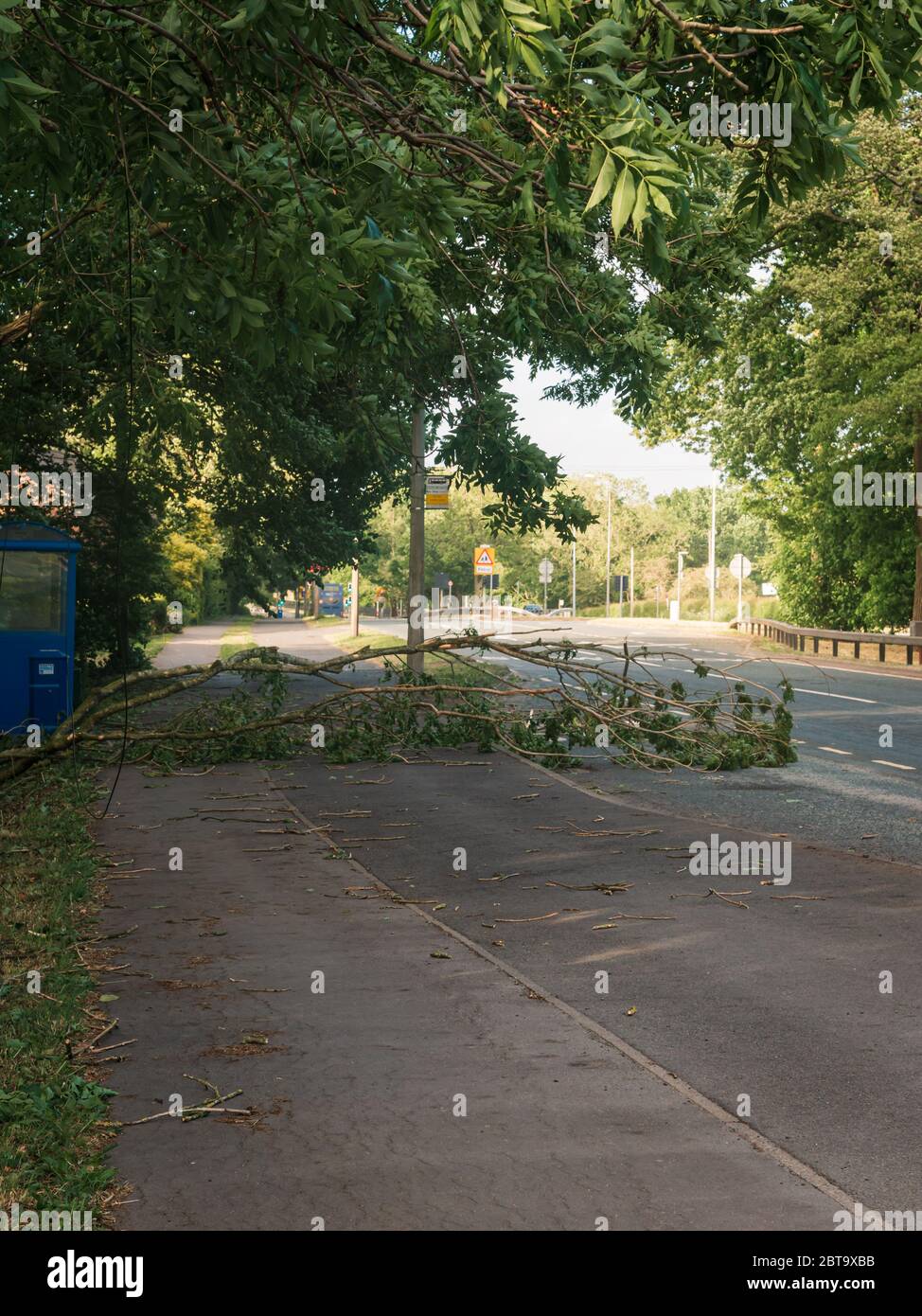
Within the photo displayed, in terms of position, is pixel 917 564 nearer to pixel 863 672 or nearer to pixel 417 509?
pixel 863 672

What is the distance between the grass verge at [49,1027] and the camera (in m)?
4.59

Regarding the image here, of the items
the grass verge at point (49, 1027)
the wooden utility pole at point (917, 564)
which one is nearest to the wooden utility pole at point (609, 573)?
the wooden utility pole at point (917, 564)

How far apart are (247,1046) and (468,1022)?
1.00 m

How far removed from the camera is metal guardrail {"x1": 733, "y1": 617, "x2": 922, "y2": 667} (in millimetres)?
34875

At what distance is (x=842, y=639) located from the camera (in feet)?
125

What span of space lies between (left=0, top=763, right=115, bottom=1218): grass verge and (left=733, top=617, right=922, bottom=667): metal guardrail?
1084 inches

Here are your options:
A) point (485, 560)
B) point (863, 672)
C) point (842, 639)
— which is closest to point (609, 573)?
point (485, 560)

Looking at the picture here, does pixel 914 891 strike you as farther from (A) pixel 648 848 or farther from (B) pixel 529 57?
(B) pixel 529 57

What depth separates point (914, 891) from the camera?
9.05 m

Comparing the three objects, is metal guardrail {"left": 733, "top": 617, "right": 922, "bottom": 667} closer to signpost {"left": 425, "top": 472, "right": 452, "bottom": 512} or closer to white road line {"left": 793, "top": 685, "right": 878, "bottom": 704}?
white road line {"left": 793, "top": 685, "right": 878, "bottom": 704}

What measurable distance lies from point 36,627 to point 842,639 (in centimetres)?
2648

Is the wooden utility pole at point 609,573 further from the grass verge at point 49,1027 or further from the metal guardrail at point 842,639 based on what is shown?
the grass verge at point 49,1027

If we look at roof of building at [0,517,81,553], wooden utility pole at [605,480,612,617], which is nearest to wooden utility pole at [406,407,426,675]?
roof of building at [0,517,81,553]
